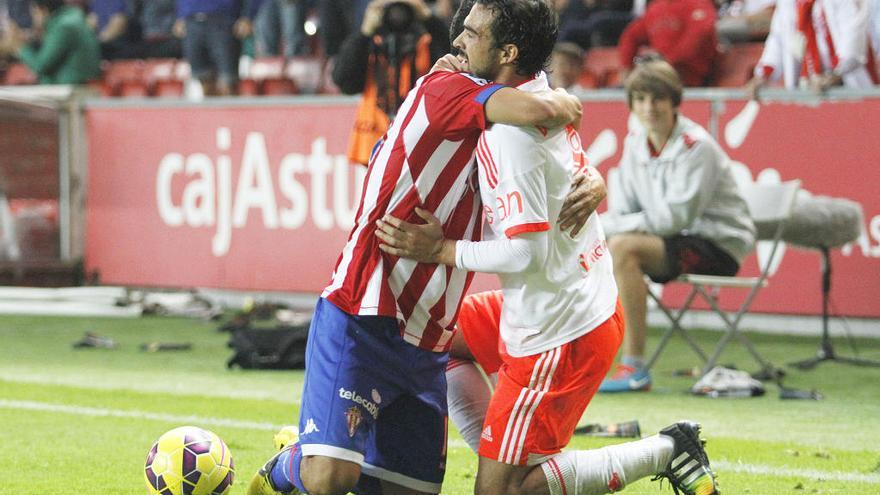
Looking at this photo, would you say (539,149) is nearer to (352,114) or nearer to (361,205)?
(361,205)

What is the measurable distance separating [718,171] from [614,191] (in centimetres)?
62

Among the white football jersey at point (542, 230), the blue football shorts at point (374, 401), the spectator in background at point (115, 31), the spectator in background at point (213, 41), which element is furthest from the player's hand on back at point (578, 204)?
the spectator in background at point (115, 31)

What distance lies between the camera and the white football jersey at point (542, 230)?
4.06 m

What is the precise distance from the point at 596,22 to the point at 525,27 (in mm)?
8789

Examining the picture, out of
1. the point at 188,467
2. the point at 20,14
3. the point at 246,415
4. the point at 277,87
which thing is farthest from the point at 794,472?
the point at 20,14

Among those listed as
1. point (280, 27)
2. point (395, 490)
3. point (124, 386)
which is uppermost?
point (280, 27)

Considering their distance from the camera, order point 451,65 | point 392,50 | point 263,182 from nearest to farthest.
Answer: point 451,65
point 392,50
point 263,182

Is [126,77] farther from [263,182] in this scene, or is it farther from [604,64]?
[604,64]

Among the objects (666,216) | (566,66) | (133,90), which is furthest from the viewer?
(133,90)

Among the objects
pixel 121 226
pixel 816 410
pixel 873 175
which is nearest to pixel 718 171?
pixel 816 410

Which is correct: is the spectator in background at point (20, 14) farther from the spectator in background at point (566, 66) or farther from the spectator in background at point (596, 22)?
the spectator in background at point (566, 66)

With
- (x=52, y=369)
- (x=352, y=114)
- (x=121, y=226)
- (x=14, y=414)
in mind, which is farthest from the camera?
(x=121, y=226)

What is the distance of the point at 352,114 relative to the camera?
36.5 ft

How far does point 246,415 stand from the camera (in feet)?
22.0
